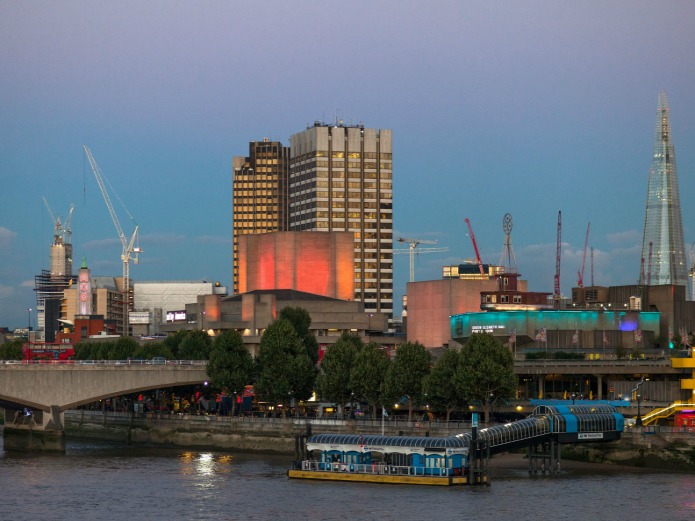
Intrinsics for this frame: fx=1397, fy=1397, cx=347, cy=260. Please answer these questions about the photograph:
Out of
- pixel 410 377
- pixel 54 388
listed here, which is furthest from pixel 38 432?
pixel 410 377

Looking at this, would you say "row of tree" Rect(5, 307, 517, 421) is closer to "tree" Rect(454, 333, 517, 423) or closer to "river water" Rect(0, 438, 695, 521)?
"tree" Rect(454, 333, 517, 423)

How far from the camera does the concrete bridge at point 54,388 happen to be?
620 ft

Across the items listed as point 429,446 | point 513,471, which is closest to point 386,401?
point 513,471

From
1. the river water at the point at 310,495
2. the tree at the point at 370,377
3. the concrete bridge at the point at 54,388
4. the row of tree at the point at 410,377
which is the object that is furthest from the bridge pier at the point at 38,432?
the tree at the point at 370,377

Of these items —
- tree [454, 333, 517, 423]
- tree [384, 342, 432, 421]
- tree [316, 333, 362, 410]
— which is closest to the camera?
tree [454, 333, 517, 423]

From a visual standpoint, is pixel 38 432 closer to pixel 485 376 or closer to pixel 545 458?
pixel 485 376

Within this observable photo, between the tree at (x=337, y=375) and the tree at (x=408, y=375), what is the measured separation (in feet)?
29.0

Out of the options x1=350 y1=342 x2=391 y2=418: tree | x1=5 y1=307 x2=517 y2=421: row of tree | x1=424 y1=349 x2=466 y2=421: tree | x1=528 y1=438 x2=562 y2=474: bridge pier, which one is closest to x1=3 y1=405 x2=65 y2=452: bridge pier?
x1=5 y1=307 x2=517 y2=421: row of tree

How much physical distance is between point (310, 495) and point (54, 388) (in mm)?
70959

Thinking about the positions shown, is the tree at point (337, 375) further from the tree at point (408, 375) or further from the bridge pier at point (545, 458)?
the bridge pier at point (545, 458)

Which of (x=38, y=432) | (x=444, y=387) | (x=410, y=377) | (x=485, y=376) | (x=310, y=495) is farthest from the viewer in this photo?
(x=38, y=432)

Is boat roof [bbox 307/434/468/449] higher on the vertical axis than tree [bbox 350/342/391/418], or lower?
lower

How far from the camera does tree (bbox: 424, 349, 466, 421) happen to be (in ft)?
582

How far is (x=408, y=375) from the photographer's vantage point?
598 feet
